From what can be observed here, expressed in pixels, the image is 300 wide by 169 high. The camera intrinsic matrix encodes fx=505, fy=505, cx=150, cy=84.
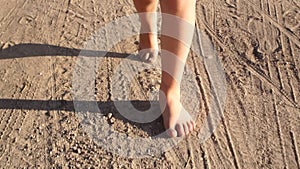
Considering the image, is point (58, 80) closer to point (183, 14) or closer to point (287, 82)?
point (183, 14)

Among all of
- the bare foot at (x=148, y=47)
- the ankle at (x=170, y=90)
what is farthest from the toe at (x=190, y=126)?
the bare foot at (x=148, y=47)

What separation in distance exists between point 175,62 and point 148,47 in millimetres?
482

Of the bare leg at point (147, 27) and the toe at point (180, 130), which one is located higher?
the bare leg at point (147, 27)

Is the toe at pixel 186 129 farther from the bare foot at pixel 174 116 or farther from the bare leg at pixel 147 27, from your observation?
the bare leg at pixel 147 27

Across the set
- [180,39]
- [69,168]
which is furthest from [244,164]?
[69,168]

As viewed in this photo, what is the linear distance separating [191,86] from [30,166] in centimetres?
95

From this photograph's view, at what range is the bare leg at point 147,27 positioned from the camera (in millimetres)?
2734

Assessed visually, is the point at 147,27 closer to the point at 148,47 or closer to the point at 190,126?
the point at 148,47

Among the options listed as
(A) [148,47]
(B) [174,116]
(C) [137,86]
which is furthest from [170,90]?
(A) [148,47]

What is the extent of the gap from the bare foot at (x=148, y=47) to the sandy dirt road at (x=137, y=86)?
0.09 meters

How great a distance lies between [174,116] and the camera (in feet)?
8.25

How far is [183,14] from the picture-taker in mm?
2322

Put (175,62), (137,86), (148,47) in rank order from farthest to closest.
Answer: (148,47) → (137,86) → (175,62)

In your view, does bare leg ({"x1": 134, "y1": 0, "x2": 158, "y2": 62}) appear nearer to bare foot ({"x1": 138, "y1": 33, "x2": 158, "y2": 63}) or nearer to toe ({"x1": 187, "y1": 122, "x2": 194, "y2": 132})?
bare foot ({"x1": 138, "y1": 33, "x2": 158, "y2": 63})
